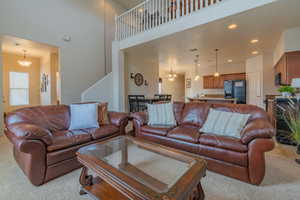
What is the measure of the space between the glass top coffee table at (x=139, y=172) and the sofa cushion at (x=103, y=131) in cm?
48

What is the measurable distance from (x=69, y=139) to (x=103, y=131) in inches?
21.3

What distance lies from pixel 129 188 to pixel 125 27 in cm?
511

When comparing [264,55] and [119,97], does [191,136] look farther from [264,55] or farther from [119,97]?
[264,55]

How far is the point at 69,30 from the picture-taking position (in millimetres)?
4797

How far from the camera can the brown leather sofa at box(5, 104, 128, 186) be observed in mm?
1633

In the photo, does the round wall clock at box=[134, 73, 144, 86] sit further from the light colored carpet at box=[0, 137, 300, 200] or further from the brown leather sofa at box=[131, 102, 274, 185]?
the light colored carpet at box=[0, 137, 300, 200]

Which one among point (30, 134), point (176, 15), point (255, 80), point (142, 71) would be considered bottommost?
point (30, 134)

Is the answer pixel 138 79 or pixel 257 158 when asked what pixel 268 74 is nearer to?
pixel 138 79

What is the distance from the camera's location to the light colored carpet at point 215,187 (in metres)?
1.52

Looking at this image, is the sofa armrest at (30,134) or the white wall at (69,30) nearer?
the sofa armrest at (30,134)

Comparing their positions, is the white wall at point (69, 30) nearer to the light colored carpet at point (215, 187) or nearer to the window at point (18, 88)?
the window at point (18, 88)

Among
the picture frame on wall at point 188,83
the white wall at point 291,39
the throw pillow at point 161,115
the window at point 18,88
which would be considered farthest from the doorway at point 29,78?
the white wall at point 291,39

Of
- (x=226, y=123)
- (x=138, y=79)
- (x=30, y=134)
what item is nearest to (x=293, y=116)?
(x=226, y=123)

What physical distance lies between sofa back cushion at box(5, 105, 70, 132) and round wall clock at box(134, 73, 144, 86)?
13.4 ft
